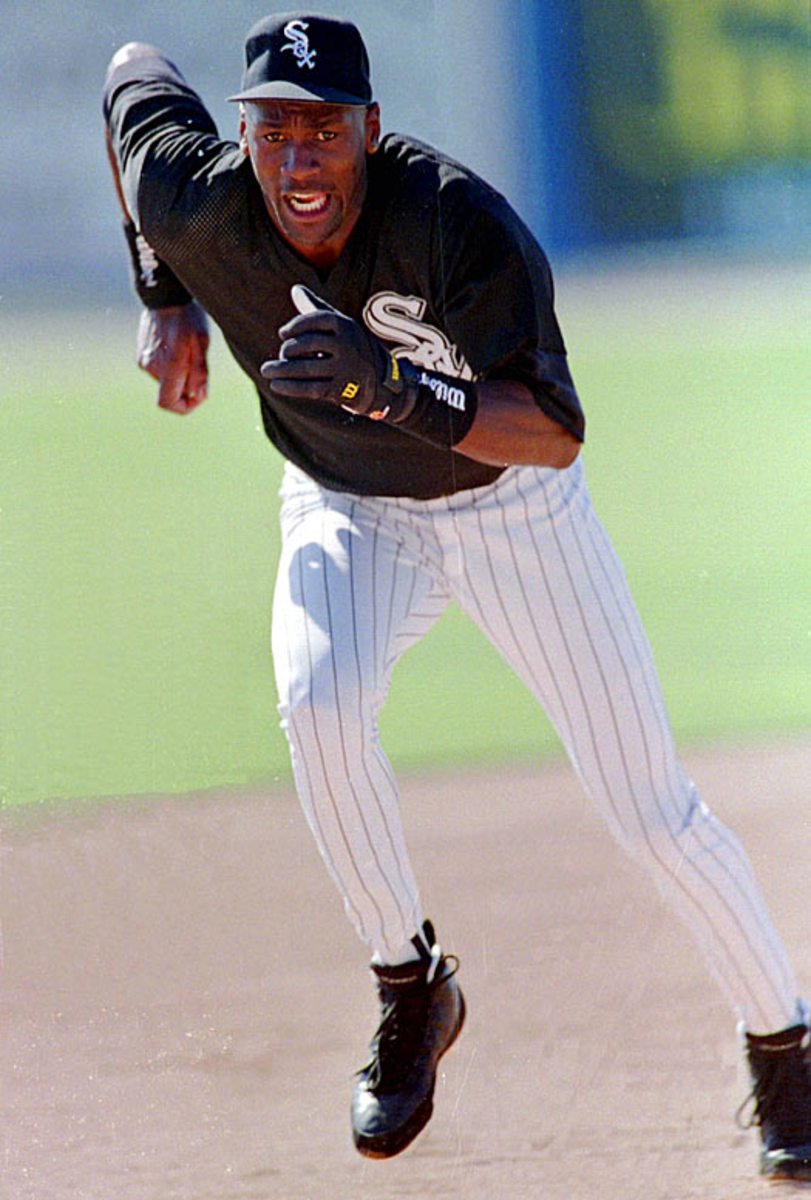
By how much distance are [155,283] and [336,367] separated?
623mm

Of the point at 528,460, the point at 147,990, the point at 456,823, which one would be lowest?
the point at 456,823

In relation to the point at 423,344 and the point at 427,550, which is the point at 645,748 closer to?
the point at 427,550

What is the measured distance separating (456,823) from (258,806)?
0.66 meters

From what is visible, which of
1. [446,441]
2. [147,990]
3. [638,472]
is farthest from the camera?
[638,472]

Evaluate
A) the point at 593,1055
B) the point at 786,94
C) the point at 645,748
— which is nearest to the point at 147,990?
the point at 593,1055

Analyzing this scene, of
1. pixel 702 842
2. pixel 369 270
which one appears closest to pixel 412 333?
pixel 369 270

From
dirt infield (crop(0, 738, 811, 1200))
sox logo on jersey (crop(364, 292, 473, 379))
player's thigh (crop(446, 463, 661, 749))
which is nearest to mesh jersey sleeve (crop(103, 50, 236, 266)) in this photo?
sox logo on jersey (crop(364, 292, 473, 379))

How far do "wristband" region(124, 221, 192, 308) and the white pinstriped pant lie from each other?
1.29 ft

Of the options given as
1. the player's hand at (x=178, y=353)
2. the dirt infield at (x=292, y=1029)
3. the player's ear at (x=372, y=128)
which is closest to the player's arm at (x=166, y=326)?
the player's hand at (x=178, y=353)

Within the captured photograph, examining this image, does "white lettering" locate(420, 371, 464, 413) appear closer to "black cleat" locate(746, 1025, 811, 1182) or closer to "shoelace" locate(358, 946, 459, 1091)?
"shoelace" locate(358, 946, 459, 1091)

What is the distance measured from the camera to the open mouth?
68.2 inches

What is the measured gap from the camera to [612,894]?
8.61 ft

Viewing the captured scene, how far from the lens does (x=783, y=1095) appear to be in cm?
189

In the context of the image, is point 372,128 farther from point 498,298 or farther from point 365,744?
point 365,744
